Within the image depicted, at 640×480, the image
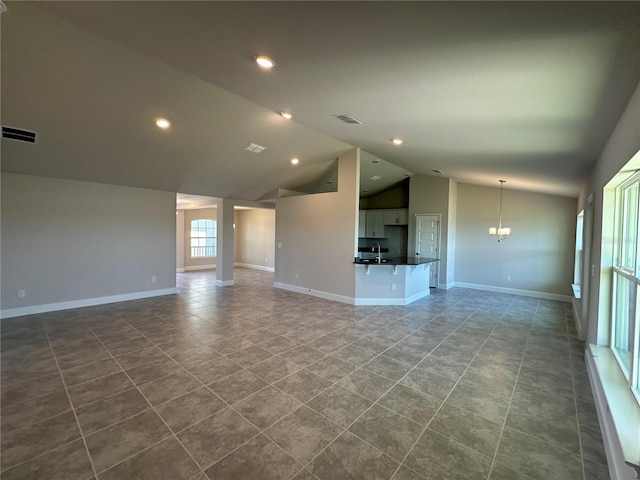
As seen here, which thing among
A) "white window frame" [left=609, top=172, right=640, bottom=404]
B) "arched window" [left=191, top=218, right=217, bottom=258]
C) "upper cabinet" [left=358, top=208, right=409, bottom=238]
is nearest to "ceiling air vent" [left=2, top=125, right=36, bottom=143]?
"white window frame" [left=609, top=172, right=640, bottom=404]

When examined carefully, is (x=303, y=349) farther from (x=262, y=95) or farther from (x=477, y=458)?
(x=262, y=95)

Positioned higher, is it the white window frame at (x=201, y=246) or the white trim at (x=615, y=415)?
the white window frame at (x=201, y=246)

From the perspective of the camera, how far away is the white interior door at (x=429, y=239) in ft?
25.1

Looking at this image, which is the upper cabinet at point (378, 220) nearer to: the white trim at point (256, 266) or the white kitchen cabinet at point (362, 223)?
the white kitchen cabinet at point (362, 223)

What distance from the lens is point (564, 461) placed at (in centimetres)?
189

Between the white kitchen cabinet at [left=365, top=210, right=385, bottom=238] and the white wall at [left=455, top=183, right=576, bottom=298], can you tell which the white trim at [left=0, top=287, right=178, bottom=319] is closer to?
the white kitchen cabinet at [left=365, top=210, right=385, bottom=238]

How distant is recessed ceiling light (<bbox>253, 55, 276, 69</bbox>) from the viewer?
223 cm

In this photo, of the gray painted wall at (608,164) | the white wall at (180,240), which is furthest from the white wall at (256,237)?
the gray painted wall at (608,164)

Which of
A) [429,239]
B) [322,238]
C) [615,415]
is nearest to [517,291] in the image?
[429,239]

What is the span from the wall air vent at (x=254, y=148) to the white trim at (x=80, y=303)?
4036 mm

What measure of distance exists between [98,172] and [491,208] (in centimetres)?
900

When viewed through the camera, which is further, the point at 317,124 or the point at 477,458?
the point at 317,124

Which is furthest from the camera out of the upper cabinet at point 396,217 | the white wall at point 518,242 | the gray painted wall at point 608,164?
the upper cabinet at point 396,217

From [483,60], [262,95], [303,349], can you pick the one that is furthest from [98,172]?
[483,60]
